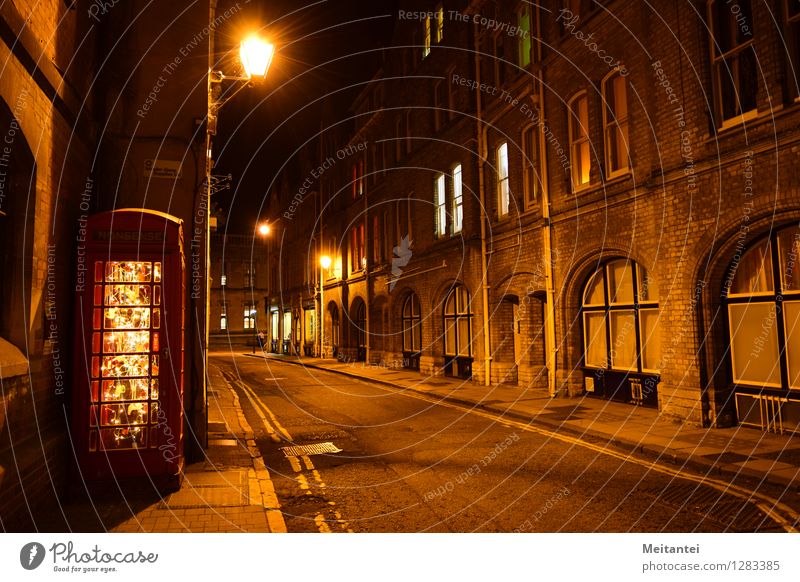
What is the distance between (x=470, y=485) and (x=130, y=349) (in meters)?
4.73

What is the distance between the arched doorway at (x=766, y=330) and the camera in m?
10.0

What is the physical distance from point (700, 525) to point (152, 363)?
6623 millimetres

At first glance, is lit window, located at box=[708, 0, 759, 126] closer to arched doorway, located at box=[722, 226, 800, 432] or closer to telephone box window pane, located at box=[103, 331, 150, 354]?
arched doorway, located at box=[722, 226, 800, 432]

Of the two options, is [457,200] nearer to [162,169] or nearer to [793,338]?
[793,338]

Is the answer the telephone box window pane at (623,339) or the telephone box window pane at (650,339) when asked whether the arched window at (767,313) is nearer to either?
the telephone box window pane at (650,339)

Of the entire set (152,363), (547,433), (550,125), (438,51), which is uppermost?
(438,51)

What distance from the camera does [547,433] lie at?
35.0 ft

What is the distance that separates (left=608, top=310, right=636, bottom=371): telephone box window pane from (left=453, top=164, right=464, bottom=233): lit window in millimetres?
8089

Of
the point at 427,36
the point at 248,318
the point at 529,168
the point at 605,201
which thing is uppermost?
the point at 427,36

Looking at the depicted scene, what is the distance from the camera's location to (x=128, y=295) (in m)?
6.79

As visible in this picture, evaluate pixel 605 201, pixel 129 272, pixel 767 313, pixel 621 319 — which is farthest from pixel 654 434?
pixel 129 272

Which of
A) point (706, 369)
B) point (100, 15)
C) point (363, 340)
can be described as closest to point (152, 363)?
point (100, 15)

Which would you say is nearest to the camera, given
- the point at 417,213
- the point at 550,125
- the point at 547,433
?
the point at 547,433
